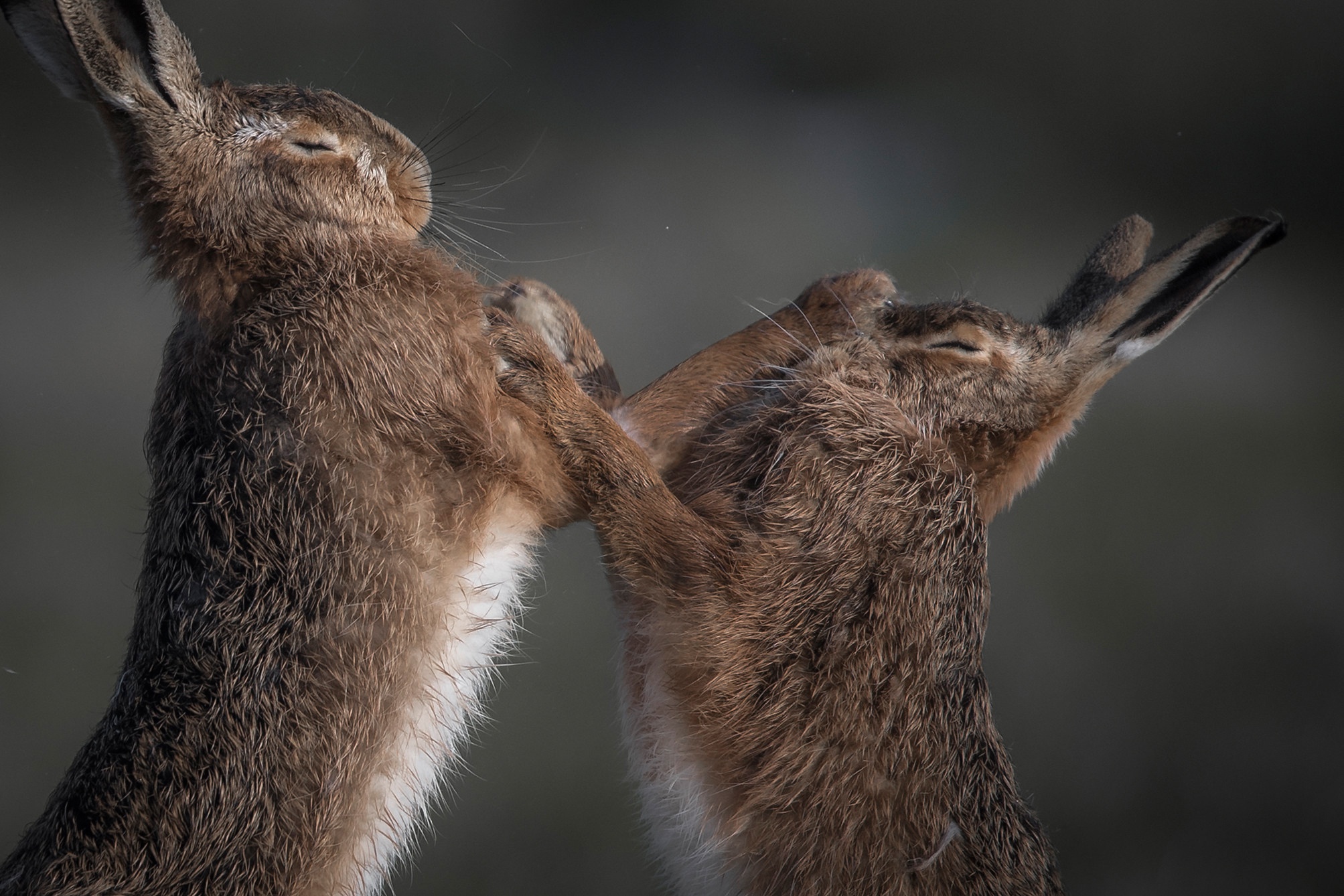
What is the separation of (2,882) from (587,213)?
1231 mm

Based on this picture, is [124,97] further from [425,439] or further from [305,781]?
[305,781]

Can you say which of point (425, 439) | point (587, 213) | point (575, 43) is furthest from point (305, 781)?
point (575, 43)

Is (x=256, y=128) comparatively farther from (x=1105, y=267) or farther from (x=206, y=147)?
(x=1105, y=267)

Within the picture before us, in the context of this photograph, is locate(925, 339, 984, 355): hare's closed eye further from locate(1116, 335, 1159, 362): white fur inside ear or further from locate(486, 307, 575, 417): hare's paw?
locate(486, 307, 575, 417): hare's paw

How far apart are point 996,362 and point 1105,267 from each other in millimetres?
→ 291

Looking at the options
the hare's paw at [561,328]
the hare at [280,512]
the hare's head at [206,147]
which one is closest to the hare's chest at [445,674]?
the hare at [280,512]

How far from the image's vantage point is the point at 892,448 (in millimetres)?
1138

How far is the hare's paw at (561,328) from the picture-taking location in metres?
1.23

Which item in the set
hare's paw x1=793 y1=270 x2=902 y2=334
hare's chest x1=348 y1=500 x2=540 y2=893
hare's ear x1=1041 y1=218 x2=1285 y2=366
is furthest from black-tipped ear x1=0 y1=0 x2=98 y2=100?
hare's ear x1=1041 y1=218 x2=1285 y2=366

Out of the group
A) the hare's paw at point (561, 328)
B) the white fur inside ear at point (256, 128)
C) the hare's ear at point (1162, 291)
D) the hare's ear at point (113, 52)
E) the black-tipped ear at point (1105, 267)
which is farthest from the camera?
the black-tipped ear at point (1105, 267)

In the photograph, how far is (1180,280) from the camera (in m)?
1.17

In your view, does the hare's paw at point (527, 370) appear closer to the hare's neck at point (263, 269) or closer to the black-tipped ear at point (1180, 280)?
the hare's neck at point (263, 269)

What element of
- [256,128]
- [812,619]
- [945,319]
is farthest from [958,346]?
[256,128]

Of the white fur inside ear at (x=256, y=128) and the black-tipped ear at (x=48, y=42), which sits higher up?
the black-tipped ear at (x=48, y=42)
